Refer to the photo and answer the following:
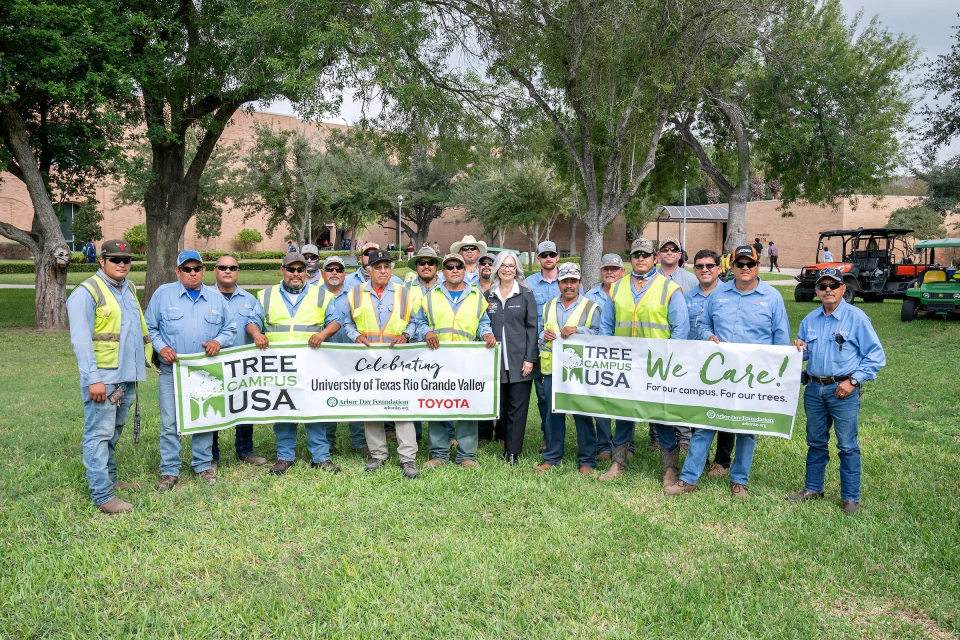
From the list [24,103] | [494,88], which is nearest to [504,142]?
[494,88]

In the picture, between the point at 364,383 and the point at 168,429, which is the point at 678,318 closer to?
the point at 364,383

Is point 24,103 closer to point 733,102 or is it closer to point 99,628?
point 99,628

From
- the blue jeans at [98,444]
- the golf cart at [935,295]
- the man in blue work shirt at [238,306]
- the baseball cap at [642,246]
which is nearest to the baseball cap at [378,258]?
the man in blue work shirt at [238,306]

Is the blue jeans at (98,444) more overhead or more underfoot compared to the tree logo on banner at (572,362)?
more underfoot

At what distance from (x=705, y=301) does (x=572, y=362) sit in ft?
4.49

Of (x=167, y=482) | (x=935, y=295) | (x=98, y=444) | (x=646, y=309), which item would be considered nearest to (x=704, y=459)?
(x=646, y=309)

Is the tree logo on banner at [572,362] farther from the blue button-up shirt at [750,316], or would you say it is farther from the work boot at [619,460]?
the blue button-up shirt at [750,316]

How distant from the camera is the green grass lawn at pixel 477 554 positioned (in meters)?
3.98

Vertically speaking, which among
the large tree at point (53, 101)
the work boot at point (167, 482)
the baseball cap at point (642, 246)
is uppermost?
the large tree at point (53, 101)

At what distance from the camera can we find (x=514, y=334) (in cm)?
677

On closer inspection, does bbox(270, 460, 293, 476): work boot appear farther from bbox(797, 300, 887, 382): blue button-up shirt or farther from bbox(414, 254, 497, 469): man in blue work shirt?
bbox(797, 300, 887, 382): blue button-up shirt

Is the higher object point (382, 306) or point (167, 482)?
point (382, 306)

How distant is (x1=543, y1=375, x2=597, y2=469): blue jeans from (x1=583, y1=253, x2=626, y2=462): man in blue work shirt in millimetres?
114

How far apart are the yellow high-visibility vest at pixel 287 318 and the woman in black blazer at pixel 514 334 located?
5.45 feet
